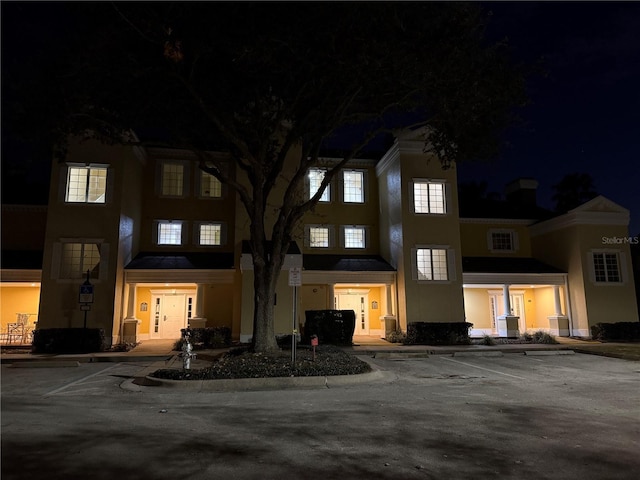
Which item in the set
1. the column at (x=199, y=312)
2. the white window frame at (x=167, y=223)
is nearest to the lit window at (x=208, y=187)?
the white window frame at (x=167, y=223)

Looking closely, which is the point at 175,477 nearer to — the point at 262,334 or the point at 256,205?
the point at 262,334

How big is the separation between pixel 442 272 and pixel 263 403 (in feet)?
46.2

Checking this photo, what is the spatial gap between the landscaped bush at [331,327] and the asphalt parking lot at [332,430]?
23.9 feet

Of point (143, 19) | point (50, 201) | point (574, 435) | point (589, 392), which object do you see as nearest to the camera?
point (574, 435)

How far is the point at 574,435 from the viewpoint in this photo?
6.31 m

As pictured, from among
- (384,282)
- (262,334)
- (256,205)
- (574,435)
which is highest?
(256,205)

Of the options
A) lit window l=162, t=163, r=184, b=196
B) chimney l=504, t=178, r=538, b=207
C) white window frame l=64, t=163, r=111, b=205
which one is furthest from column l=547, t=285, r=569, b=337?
white window frame l=64, t=163, r=111, b=205

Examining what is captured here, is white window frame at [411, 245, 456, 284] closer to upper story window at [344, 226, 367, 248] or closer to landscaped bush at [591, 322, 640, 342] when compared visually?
upper story window at [344, 226, 367, 248]

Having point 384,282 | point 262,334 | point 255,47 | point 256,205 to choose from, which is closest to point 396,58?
point 255,47

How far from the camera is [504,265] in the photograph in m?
23.4

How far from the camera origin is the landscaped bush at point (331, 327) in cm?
1861

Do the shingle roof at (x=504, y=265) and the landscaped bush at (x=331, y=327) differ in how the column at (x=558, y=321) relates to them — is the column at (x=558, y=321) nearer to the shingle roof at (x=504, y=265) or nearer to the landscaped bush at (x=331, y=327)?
the shingle roof at (x=504, y=265)

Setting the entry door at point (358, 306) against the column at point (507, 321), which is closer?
the column at point (507, 321)

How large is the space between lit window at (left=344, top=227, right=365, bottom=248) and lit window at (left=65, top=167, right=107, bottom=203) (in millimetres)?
10696
